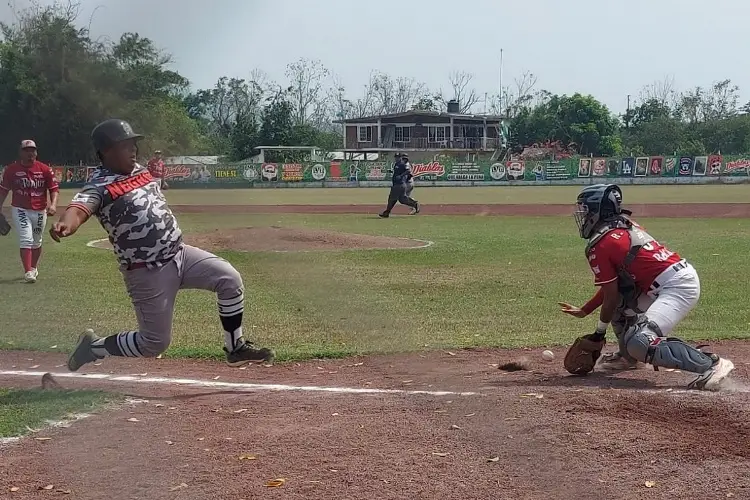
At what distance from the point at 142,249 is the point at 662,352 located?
353 centimetres

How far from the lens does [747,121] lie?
7312cm

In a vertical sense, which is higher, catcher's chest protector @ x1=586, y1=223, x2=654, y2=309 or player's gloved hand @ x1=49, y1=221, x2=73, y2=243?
player's gloved hand @ x1=49, y1=221, x2=73, y2=243

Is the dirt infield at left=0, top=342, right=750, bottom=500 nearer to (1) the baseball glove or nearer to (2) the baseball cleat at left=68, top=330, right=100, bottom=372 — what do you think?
(2) the baseball cleat at left=68, top=330, right=100, bottom=372

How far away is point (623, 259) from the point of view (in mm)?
6152

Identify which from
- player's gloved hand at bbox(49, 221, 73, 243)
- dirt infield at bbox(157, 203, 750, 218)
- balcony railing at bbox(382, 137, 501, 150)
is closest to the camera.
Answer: player's gloved hand at bbox(49, 221, 73, 243)

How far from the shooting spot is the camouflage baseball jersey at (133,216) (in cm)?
577

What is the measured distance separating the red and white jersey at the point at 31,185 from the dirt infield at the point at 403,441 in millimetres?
5838

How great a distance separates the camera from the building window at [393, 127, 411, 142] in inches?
3152

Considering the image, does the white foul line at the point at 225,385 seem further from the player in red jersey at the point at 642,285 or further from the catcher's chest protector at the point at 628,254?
the catcher's chest protector at the point at 628,254

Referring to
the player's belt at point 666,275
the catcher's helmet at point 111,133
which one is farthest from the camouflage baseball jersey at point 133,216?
the player's belt at point 666,275

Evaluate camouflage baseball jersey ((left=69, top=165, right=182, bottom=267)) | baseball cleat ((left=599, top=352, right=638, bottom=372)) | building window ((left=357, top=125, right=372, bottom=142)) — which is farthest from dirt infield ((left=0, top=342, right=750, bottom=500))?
building window ((left=357, top=125, right=372, bottom=142))

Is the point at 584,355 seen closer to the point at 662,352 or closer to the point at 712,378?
the point at 662,352

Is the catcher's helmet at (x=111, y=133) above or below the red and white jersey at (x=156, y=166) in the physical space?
above

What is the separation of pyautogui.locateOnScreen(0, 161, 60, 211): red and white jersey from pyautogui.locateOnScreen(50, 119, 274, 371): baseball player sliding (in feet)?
20.6
